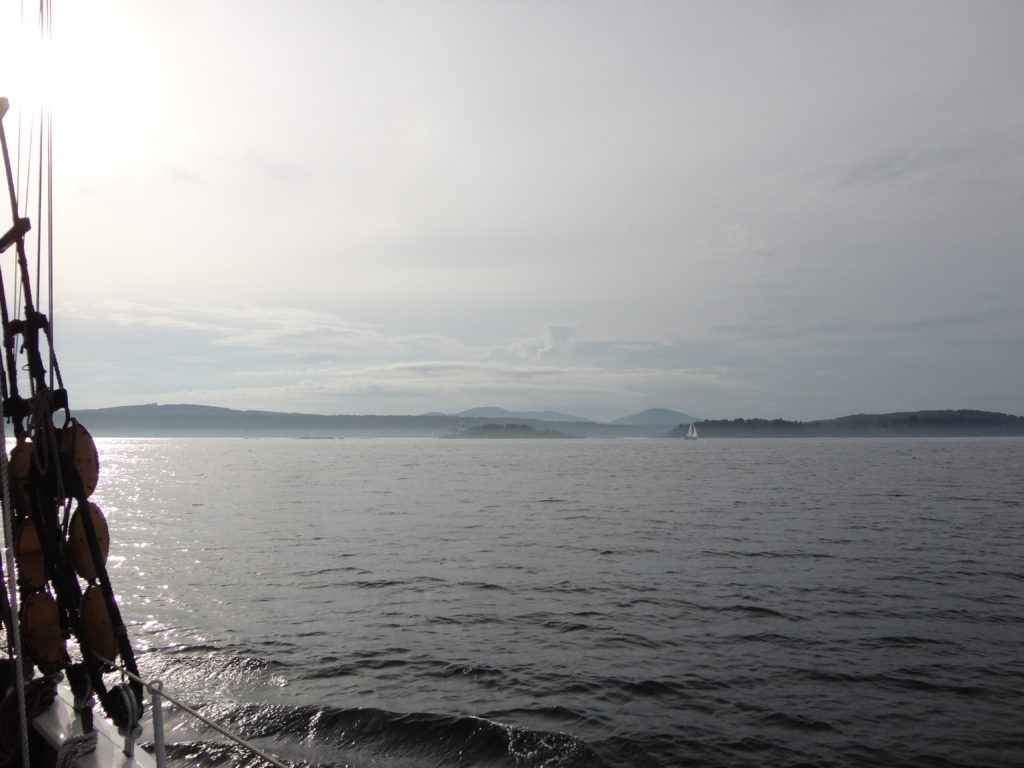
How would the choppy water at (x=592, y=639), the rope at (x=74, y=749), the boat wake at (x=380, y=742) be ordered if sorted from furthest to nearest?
the choppy water at (x=592, y=639)
the boat wake at (x=380, y=742)
the rope at (x=74, y=749)

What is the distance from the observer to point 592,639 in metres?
17.7

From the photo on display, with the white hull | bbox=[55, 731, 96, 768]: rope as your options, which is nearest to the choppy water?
the white hull

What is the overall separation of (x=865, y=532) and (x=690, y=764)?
1172 inches

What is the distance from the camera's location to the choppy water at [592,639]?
39.6 ft

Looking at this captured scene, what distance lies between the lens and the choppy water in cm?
1208

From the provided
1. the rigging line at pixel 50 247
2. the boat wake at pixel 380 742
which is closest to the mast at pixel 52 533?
the rigging line at pixel 50 247

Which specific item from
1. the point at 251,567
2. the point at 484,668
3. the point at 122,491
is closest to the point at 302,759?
the point at 484,668

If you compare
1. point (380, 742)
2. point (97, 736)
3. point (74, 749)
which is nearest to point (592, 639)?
point (380, 742)

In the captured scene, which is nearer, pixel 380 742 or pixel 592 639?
pixel 380 742

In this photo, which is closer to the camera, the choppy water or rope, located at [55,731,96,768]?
rope, located at [55,731,96,768]

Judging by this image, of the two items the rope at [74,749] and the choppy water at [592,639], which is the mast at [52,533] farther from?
the choppy water at [592,639]

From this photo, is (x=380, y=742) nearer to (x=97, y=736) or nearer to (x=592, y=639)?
(x=97, y=736)

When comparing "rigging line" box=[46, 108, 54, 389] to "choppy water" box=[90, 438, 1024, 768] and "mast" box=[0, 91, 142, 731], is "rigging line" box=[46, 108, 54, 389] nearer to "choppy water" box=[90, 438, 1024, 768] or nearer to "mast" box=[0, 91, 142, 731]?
"mast" box=[0, 91, 142, 731]

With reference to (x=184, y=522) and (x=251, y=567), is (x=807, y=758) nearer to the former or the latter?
(x=251, y=567)
